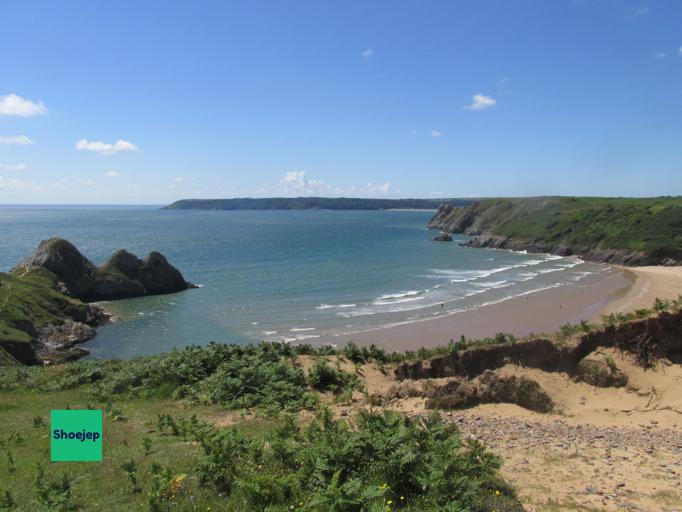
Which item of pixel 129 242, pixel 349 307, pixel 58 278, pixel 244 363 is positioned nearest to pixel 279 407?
pixel 244 363

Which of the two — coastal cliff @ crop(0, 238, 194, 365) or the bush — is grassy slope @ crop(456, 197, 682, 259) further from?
the bush

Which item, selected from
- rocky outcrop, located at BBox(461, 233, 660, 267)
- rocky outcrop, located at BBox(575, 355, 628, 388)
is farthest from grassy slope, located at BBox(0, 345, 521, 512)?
rocky outcrop, located at BBox(461, 233, 660, 267)

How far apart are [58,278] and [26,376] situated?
3744 cm

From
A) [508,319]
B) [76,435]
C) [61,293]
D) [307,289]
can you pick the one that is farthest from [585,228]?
[76,435]

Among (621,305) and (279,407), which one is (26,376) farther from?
(621,305)

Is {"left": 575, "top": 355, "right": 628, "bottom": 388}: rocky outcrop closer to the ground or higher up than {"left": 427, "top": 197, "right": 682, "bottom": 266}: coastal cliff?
closer to the ground

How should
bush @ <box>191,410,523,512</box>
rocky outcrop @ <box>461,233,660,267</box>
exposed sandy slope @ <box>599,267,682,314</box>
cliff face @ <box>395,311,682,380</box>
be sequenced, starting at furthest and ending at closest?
rocky outcrop @ <box>461,233,660,267</box> < exposed sandy slope @ <box>599,267,682,314</box> < cliff face @ <box>395,311,682,380</box> < bush @ <box>191,410,523,512</box>

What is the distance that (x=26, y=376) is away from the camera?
66.3 ft

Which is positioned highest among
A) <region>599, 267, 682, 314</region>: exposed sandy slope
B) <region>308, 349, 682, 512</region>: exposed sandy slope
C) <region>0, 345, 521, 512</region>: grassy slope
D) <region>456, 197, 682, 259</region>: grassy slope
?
<region>456, 197, 682, 259</region>: grassy slope

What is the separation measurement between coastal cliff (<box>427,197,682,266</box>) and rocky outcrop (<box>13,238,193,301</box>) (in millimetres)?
74386

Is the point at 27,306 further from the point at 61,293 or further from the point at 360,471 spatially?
the point at 360,471

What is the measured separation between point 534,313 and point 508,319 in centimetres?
415

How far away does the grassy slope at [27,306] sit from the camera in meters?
33.2

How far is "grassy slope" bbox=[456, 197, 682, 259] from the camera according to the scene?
8288cm
